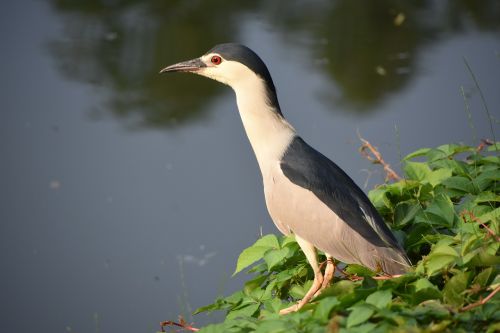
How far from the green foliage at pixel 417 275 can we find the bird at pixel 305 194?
0.11 metres

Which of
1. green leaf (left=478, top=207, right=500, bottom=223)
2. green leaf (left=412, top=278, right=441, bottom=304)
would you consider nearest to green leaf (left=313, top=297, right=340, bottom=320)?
green leaf (left=412, top=278, right=441, bottom=304)

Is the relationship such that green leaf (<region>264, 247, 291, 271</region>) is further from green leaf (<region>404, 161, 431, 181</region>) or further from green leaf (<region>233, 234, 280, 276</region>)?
green leaf (<region>404, 161, 431, 181</region>)

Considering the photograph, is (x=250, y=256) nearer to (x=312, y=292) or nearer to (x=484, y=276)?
(x=312, y=292)

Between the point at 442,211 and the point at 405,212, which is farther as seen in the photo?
the point at 405,212

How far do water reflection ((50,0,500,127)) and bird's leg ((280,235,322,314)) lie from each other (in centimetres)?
286

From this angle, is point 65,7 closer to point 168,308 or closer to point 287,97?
point 287,97

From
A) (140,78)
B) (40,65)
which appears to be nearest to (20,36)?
(40,65)

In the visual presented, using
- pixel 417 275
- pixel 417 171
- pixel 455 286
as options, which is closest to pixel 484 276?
pixel 455 286

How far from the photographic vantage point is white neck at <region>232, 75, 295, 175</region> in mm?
3621

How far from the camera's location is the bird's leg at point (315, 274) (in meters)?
3.02

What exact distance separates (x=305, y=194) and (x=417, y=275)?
2.91ft

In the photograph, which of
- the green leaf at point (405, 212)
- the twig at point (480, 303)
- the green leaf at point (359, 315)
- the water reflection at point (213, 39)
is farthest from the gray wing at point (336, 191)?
the water reflection at point (213, 39)

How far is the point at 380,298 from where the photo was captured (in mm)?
2348

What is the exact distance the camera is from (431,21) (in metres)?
7.64
